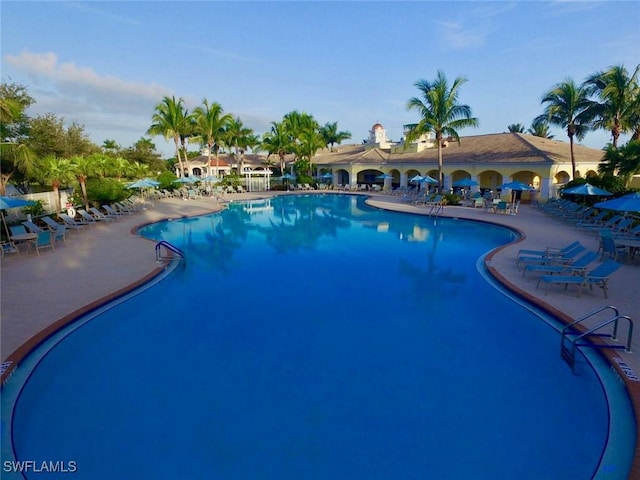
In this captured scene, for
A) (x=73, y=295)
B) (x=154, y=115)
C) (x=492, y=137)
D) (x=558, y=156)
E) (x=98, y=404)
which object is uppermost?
(x=154, y=115)

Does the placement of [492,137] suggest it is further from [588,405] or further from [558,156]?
[588,405]

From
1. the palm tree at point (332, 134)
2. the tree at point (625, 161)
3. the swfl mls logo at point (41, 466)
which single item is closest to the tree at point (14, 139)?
the swfl mls logo at point (41, 466)

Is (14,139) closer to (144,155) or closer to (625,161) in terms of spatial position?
(144,155)

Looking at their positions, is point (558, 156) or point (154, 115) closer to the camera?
point (558, 156)

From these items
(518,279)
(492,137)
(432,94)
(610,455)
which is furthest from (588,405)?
(492,137)

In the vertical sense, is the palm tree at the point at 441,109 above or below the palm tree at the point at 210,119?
below

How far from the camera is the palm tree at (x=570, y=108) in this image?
22.1 m

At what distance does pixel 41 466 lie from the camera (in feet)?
13.4

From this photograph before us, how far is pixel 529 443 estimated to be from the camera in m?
4.43

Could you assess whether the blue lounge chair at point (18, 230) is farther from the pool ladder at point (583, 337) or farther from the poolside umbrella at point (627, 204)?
the poolside umbrella at point (627, 204)

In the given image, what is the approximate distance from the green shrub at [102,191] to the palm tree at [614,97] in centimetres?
2818

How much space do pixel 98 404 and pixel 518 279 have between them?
9219mm

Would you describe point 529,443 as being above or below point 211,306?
below

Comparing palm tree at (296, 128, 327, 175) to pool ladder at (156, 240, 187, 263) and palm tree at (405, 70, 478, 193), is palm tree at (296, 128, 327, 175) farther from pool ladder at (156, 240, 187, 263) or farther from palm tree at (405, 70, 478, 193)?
pool ladder at (156, 240, 187, 263)
